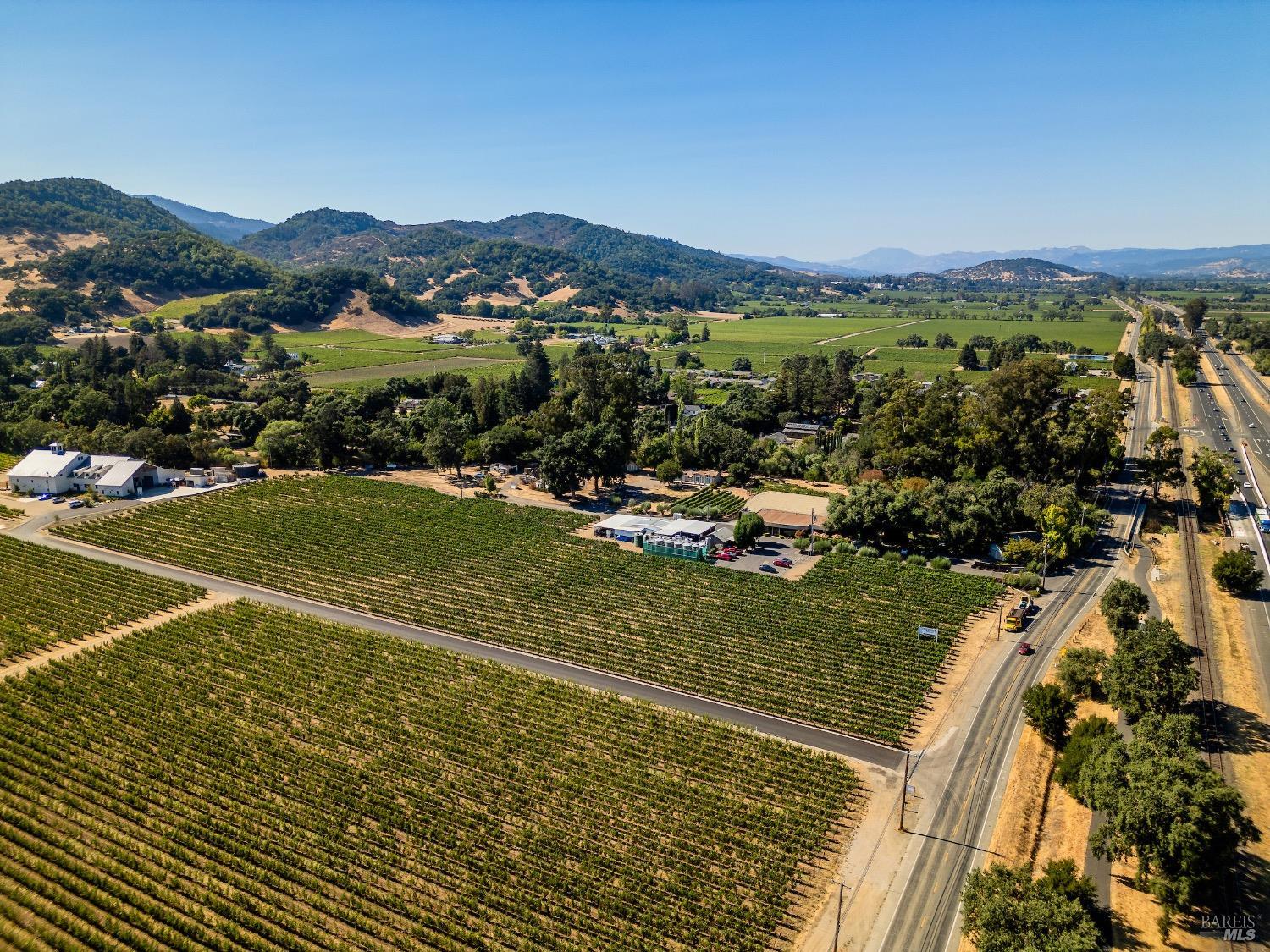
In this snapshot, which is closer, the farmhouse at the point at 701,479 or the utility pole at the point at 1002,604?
the utility pole at the point at 1002,604

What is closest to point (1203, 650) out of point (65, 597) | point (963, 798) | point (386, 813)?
point (963, 798)

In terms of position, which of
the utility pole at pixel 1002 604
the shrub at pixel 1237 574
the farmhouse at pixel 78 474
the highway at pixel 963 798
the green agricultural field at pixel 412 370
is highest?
the green agricultural field at pixel 412 370

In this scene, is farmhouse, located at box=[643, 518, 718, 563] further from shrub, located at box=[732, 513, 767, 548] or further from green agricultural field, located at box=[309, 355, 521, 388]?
green agricultural field, located at box=[309, 355, 521, 388]

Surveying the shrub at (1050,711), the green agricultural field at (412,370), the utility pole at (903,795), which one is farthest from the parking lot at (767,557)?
the green agricultural field at (412,370)

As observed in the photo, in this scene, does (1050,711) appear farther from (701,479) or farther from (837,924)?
(701,479)

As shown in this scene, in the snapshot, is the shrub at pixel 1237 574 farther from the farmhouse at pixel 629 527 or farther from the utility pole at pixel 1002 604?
the farmhouse at pixel 629 527

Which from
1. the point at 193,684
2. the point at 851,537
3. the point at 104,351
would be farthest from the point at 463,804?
the point at 104,351

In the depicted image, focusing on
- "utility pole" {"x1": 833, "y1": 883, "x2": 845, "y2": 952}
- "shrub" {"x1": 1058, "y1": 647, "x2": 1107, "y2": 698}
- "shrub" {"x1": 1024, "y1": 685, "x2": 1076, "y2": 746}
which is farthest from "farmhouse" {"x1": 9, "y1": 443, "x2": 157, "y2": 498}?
"shrub" {"x1": 1058, "y1": 647, "x2": 1107, "y2": 698}
